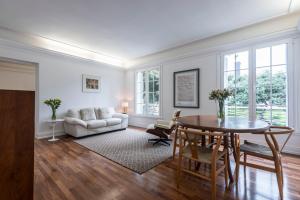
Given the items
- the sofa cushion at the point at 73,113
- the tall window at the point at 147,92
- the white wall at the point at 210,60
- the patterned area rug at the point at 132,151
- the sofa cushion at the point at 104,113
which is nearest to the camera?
the patterned area rug at the point at 132,151

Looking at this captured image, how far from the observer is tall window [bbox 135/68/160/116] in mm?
5543

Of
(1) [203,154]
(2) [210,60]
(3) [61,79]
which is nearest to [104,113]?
(3) [61,79]

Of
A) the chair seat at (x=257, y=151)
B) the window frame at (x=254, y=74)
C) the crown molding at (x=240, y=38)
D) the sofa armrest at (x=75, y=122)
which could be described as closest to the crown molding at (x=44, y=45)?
the sofa armrest at (x=75, y=122)

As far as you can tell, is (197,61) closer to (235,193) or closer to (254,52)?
(254,52)

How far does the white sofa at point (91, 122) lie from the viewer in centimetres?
419

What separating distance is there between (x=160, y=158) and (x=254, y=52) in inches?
127

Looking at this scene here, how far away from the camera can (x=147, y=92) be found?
586 cm

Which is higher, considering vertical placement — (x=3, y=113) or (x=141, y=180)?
(x=3, y=113)

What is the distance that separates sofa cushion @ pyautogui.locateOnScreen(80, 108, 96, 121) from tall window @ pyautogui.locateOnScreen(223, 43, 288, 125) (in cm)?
407

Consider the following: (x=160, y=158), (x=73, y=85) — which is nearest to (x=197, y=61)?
(x=160, y=158)

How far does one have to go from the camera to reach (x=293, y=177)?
6.89ft

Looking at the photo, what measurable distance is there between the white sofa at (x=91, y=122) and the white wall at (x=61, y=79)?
1.36 ft

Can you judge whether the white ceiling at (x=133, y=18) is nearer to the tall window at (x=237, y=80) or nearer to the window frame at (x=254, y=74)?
the window frame at (x=254, y=74)

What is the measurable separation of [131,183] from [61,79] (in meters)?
4.07
